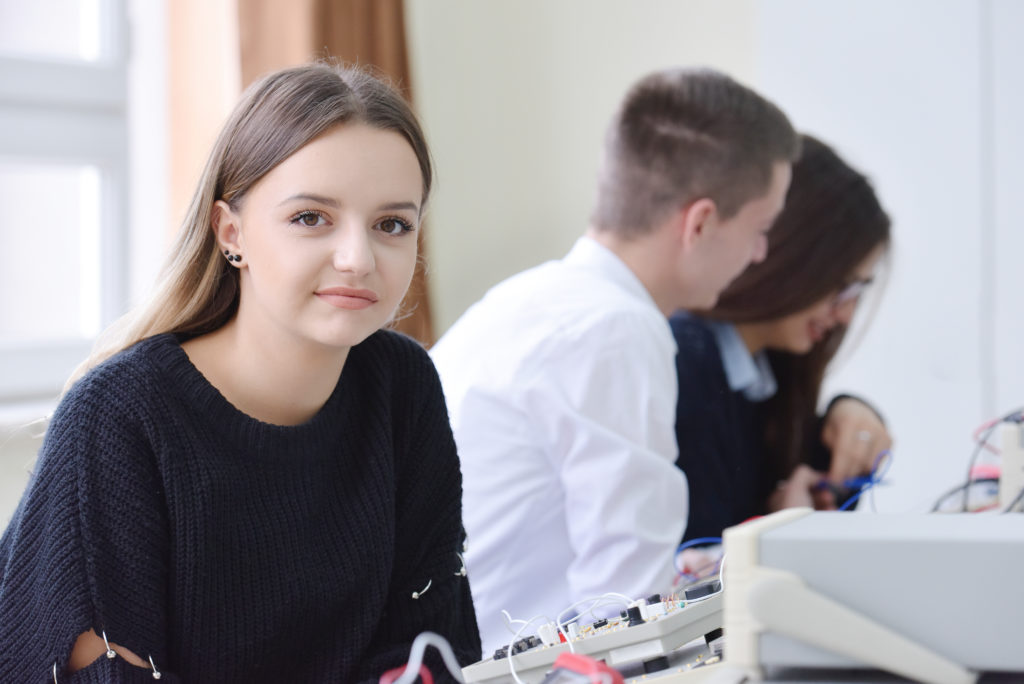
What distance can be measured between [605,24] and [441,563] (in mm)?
1992

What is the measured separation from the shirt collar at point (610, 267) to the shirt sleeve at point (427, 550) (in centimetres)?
49

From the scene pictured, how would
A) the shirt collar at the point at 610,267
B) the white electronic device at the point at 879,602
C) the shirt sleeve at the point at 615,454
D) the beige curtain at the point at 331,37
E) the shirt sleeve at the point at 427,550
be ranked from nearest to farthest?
the white electronic device at the point at 879,602 → the shirt sleeve at the point at 427,550 → the shirt sleeve at the point at 615,454 → the shirt collar at the point at 610,267 → the beige curtain at the point at 331,37

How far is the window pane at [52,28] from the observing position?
2373 mm

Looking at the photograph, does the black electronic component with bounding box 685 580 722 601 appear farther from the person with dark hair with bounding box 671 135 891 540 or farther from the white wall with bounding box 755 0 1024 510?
the white wall with bounding box 755 0 1024 510

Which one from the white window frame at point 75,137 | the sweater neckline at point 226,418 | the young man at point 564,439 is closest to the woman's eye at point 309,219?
the sweater neckline at point 226,418

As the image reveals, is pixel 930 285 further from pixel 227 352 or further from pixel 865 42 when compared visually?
pixel 227 352

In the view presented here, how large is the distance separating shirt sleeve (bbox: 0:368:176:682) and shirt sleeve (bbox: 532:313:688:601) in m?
0.59

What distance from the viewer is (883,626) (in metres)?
0.63

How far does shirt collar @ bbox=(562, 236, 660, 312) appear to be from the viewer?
1.57m

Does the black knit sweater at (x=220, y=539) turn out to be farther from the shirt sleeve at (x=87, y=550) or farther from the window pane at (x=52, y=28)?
the window pane at (x=52, y=28)

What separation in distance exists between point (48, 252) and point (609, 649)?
2057mm

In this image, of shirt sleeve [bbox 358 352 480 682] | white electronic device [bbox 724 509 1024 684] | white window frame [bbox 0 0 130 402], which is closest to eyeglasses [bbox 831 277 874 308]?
shirt sleeve [bbox 358 352 480 682]

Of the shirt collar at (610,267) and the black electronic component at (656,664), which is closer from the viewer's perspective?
the black electronic component at (656,664)

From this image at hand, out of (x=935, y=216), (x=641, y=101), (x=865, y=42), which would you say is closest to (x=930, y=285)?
(x=935, y=216)
